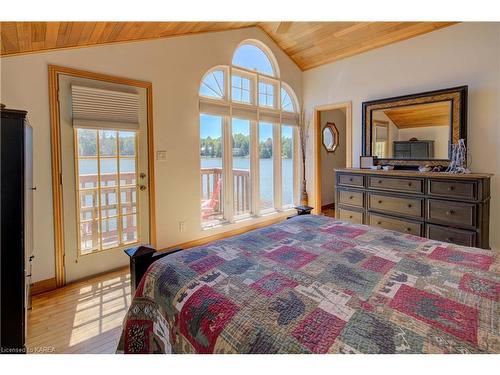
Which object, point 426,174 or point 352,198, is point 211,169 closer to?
point 352,198

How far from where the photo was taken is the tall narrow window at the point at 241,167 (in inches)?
159

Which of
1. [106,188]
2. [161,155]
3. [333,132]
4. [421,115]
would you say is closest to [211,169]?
[161,155]

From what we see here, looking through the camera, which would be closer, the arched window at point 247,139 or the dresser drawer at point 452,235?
the dresser drawer at point 452,235

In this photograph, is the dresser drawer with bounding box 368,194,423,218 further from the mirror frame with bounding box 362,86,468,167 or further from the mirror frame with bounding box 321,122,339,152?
the mirror frame with bounding box 321,122,339,152

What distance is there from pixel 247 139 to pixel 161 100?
58.9 inches

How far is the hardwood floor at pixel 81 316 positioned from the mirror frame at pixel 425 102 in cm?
351

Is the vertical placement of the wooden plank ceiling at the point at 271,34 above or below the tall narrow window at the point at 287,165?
above

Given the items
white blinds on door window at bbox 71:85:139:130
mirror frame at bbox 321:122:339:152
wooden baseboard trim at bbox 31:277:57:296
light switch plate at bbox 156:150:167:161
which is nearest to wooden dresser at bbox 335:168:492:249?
mirror frame at bbox 321:122:339:152

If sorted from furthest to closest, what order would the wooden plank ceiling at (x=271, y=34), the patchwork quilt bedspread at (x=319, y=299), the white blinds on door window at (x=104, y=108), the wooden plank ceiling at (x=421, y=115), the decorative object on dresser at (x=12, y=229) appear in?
the wooden plank ceiling at (x=421, y=115) < the white blinds on door window at (x=104, y=108) < the wooden plank ceiling at (x=271, y=34) < the decorative object on dresser at (x=12, y=229) < the patchwork quilt bedspread at (x=319, y=299)

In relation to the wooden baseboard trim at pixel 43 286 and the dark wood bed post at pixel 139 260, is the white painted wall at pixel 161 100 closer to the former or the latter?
the wooden baseboard trim at pixel 43 286

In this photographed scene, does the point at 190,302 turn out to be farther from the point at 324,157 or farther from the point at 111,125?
the point at 324,157

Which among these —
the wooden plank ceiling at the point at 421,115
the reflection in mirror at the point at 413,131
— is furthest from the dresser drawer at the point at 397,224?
the wooden plank ceiling at the point at 421,115

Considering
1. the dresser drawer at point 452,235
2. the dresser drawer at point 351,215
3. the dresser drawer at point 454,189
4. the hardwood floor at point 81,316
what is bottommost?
the hardwood floor at point 81,316
